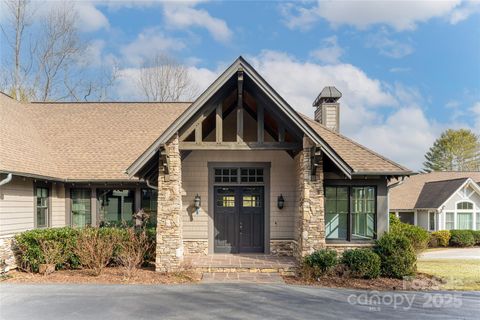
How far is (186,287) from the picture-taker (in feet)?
28.7

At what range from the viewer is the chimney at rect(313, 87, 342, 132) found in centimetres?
1392

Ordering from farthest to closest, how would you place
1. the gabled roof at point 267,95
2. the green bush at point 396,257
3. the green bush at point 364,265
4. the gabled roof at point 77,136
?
the gabled roof at point 77,136
the green bush at point 396,257
the green bush at point 364,265
the gabled roof at point 267,95

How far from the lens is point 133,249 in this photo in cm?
1016

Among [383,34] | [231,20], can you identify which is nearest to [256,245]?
[231,20]

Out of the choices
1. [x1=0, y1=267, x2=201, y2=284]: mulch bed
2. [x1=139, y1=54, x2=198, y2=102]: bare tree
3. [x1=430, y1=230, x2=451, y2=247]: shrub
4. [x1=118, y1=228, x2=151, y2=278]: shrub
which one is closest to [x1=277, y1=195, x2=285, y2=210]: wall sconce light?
[x1=0, y1=267, x2=201, y2=284]: mulch bed

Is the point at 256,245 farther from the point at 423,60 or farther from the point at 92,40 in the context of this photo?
the point at 92,40

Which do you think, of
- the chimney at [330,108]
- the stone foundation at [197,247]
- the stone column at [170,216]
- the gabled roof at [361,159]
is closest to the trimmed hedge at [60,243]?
the stone column at [170,216]

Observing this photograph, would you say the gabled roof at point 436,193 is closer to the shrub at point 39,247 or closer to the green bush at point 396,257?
the green bush at point 396,257

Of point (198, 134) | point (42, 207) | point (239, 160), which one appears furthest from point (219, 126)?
point (42, 207)

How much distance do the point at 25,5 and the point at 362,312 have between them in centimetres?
2577

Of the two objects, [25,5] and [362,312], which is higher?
[25,5]

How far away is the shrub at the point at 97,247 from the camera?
9.91 meters

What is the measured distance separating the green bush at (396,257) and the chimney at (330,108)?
5.30 metres

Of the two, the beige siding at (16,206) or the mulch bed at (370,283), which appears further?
the beige siding at (16,206)
